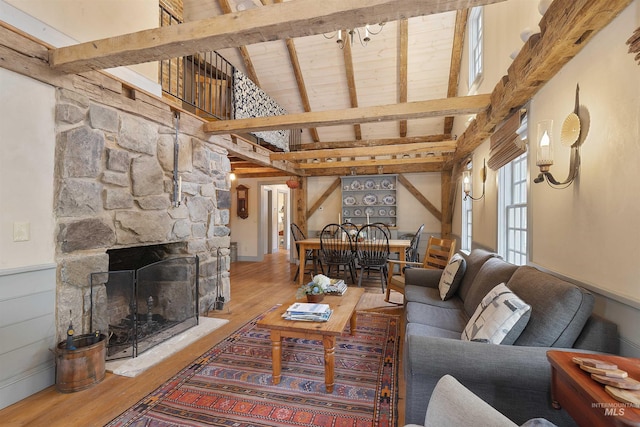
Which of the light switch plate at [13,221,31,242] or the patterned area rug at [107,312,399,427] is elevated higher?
the light switch plate at [13,221,31,242]

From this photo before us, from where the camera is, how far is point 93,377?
213 cm

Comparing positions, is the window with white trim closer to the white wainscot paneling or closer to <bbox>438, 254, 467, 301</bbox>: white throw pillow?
<bbox>438, 254, 467, 301</bbox>: white throw pillow

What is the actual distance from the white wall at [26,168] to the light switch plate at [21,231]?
11 millimetres

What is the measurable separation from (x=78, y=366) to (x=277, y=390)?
1.34 m

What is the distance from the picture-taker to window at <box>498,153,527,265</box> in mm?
2908

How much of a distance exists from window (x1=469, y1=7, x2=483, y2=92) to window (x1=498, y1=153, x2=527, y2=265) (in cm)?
151

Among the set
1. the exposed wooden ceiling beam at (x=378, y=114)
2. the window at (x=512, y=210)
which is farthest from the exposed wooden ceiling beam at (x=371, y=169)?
the exposed wooden ceiling beam at (x=378, y=114)

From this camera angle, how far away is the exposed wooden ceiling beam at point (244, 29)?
4.70 feet

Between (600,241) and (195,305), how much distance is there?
11.2ft

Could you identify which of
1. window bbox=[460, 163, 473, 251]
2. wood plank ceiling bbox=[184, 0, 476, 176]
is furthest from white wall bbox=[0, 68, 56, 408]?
window bbox=[460, 163, 473, 251]

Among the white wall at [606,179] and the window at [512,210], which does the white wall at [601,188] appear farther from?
the window at [512,210]

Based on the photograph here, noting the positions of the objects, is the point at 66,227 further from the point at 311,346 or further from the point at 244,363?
the point at 311,346

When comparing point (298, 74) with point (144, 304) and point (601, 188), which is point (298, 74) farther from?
point (601, 188)

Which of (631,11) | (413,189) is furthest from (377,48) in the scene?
(631,11)
